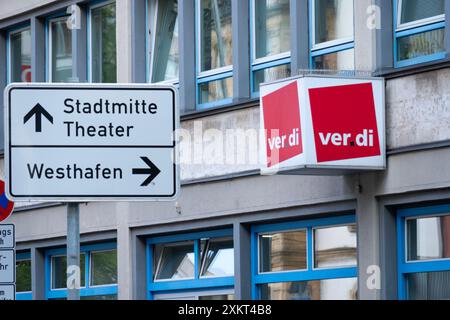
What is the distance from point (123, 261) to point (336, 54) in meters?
5.14

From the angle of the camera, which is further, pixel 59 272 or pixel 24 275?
pixel 24 275

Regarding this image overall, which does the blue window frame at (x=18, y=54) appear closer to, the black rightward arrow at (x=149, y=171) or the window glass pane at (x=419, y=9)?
the window glass pane at (x=419, y=9)

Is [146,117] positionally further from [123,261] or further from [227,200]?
[123,261]

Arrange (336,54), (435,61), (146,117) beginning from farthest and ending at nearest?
(336,54) < (435,61) < (146,117)

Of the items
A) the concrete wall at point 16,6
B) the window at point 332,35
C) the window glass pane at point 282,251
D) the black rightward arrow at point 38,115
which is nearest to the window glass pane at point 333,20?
the window at point 332,35

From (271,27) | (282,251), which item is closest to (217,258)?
(282,251)

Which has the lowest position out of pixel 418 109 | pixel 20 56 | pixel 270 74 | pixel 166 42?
pixel 418 109

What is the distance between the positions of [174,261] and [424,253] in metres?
5.22

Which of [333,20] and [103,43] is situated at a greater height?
[103,43]

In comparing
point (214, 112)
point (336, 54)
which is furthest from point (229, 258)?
point (336, 54)

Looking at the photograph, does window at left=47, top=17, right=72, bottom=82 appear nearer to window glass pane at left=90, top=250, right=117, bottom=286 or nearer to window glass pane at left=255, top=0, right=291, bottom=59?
window glass pane at left=90, top=250, right=117, bottom=286

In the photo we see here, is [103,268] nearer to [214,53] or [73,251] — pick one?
[214,53]

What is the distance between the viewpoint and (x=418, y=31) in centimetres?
1390

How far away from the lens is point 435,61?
13172mm
